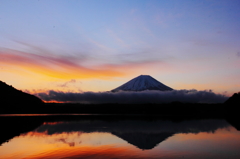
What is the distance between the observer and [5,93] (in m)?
131

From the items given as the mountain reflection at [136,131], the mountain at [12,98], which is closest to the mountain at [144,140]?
the mountain reflection at [136,131]

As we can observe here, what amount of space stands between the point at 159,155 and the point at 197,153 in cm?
370

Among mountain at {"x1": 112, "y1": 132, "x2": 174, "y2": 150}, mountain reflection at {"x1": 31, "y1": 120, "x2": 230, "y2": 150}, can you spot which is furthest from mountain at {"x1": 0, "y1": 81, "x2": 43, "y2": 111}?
mountain at {"x1": 112, "y1": 132, "x2": 174, "y2": 150}

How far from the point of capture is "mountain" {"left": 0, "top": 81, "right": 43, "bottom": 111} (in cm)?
12183

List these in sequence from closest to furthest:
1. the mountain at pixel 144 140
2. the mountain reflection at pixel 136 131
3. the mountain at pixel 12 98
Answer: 1. the mountain at pixel 144 140
2. the mountain reflection at pixel 136 131
3. the mountain at pixel 12 98

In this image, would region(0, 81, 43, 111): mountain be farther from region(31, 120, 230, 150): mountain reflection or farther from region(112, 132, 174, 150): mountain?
region(112, 132, 174, 150): mountain

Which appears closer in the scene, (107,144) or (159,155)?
(159,155)

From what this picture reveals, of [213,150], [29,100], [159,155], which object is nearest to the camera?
[159,155]

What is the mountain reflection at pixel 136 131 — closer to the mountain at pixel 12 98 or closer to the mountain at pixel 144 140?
the mountain at pixel 144 140

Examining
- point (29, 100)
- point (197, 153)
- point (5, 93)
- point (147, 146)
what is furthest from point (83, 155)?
point (29, 100)

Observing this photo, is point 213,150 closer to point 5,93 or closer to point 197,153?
point 197,153

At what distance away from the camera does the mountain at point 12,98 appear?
122 m

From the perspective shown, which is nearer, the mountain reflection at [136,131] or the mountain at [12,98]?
the mountain reflection at [136,131]

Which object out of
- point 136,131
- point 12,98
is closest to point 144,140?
point 136,131
